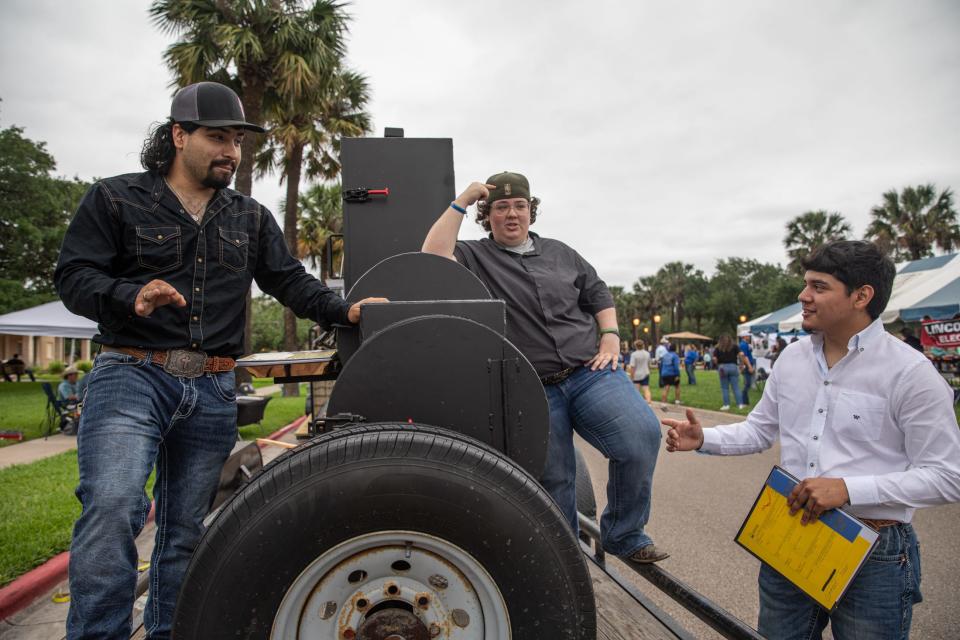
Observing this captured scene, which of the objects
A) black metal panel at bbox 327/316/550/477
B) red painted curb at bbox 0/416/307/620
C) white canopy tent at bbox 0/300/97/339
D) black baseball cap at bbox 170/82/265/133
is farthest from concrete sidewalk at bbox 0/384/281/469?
black metal panel at bbox 327/316/550/477

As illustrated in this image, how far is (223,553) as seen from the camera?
1175 mm

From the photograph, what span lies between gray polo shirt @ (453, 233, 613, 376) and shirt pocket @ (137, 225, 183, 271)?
1.19 metres

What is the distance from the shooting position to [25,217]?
26594 millimetres

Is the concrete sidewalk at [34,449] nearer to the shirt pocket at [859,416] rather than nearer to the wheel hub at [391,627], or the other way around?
the wheel hub at [391,627]

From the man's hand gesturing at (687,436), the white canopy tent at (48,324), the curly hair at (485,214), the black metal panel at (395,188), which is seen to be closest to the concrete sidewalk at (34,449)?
the white canopy tent at (48,324)

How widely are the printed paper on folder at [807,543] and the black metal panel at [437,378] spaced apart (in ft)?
3.27

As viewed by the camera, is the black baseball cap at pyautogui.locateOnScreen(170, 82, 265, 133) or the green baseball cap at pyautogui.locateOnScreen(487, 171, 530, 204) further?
the green baseball cap at pyautogui.locateOnScreen(487, 171, 530, 204)

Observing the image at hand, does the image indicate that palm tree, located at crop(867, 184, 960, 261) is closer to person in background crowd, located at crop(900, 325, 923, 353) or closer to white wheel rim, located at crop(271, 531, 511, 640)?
person in background crowd, located at crop(900, 325, 923, 353)

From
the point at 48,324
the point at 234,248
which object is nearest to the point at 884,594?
the point at 234,248

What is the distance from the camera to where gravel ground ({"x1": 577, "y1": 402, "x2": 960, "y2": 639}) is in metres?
3.18

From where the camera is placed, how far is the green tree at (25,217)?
85.9 ft

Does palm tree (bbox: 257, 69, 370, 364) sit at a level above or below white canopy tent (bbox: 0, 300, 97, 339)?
above

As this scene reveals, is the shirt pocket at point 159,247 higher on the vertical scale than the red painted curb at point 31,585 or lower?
higher

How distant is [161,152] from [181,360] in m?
0.81
